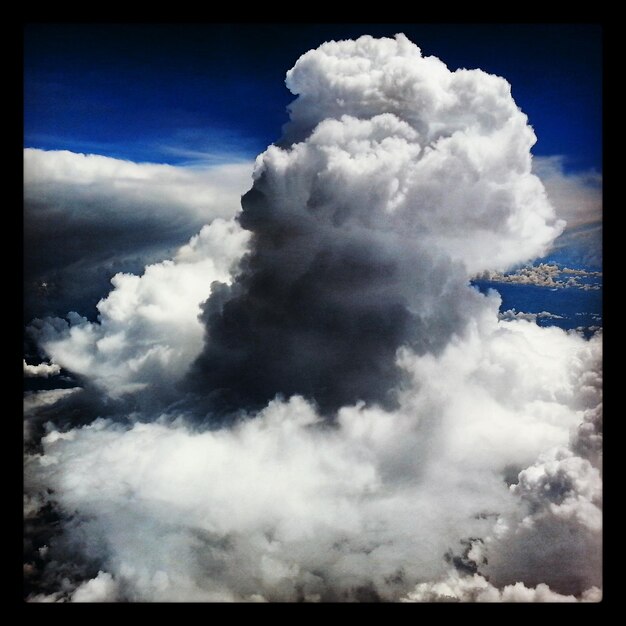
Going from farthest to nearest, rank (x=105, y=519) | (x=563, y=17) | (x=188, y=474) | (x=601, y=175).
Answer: (x=188, y=474) < (x=105, y=519) < (x=601, y=175) < (x=563, y=17)

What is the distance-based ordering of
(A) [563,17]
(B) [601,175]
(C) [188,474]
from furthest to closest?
(C) [188,474] → (B) [601,175] → (A) [563,17]

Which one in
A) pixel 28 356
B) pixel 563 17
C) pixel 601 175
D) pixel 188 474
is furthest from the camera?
pixel 188 474

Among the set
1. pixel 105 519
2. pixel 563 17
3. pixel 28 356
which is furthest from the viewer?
pixel 105 519

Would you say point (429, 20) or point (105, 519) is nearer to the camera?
point (429, 20)

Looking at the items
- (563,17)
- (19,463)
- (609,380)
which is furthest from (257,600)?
(563,17)
